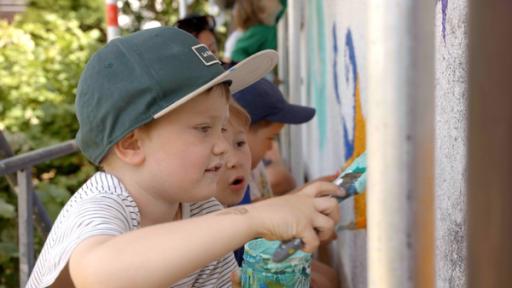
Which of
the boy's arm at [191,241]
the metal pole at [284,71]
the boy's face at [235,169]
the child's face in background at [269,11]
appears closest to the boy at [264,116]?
the boy's face at [235,169]

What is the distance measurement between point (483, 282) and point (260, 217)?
0.41 meters

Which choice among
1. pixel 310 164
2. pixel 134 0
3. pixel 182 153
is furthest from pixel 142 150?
pixel 134 0

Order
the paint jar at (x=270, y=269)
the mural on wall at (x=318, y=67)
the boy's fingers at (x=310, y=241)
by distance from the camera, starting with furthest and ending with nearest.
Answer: the mural on wall at (x=318, y=67)
the paint jar at (x=270, y=269)
the boy's fingers at (x=310, y=241)

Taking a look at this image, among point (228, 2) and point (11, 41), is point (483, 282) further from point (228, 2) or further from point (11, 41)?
point (228, 2)

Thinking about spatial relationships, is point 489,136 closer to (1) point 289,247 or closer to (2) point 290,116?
(1) point 289,247

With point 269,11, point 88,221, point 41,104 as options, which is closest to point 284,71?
point 269,11

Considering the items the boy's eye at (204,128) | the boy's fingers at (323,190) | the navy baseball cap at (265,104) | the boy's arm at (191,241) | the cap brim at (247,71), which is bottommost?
the navy baseball cap at (265,104)

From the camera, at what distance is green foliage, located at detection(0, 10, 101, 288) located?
150 inches

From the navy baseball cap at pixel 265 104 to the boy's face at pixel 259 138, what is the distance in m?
0.04

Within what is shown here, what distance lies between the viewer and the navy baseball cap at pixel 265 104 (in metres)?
2.49

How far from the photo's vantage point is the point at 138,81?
1268 mm

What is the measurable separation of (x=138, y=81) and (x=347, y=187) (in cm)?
46

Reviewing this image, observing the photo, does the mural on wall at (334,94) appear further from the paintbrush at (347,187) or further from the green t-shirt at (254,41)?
the paintbrush at (347,187)

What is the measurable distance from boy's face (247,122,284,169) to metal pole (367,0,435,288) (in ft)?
6.35
